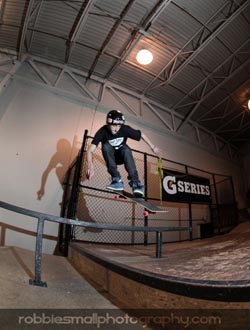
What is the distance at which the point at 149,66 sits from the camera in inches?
276

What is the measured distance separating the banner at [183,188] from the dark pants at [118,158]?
2359 mm

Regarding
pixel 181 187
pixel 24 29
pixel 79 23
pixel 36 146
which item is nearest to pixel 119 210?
pixel 181 187

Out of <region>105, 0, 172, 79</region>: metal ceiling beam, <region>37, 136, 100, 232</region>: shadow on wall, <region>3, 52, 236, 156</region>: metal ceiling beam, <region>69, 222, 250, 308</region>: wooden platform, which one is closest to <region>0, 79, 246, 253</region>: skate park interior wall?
<region>37, 136, 100, 232</region>: shadow on wall

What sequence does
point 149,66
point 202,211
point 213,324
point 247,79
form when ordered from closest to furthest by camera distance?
point 213,324
point 149,66
point 247,79
point 202,211

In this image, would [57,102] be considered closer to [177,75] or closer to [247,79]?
[177,75]

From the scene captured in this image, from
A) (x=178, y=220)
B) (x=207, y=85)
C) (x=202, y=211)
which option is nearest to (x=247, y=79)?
(x=207, y=85)

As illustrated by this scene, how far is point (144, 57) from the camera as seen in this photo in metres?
6.34

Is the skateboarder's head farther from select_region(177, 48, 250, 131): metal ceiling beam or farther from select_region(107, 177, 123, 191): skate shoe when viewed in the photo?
select_region(177, 48, 250, 131): metal ceiling beam

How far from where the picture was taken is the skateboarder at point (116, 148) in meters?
3.65

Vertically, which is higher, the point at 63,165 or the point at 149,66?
the point at 149,66

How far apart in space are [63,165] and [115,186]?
273 centimetres

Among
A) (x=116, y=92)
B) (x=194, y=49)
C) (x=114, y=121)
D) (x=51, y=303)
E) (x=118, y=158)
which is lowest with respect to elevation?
(x=51, y=303)

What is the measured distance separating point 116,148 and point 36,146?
2815 millimetres

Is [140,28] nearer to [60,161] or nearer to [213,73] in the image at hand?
[213,73]
